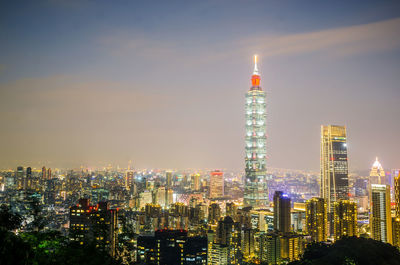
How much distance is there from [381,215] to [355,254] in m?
9.41

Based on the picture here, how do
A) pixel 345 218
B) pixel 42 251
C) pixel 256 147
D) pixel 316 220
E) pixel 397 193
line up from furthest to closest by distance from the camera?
pixel 256 147, pixel 316 220, pixel 345 218, pixel 397 193, pixel 42 251

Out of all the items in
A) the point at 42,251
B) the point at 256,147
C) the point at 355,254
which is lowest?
the point at 355,254

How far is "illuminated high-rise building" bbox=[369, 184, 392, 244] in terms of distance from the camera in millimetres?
20219

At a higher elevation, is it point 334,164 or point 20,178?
point 334,164

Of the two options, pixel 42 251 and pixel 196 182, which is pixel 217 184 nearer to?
pixel 196 182

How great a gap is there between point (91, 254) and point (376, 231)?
18516 mm

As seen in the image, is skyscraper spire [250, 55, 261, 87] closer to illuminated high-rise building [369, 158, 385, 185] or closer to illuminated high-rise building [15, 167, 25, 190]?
illuminated high-rise building [369, 158, 385, 185]

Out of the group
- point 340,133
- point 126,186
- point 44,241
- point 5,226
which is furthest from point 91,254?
point 340,133

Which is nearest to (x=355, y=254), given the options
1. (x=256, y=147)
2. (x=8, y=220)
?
(x=8, y=220)

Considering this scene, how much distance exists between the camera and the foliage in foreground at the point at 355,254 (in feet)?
39.9

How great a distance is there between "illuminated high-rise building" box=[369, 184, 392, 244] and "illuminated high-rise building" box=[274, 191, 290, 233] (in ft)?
15.5

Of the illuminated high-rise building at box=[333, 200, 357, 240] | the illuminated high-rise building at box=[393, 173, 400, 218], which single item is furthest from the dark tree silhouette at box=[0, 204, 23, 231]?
the illuminated high-rise building at box=[393, 173, 400, 218]

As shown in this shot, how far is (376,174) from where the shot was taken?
37.4 meters

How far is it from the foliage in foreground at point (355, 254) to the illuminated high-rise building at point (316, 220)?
23.2 ft
